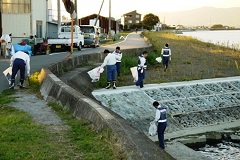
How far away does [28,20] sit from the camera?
29.4 meters

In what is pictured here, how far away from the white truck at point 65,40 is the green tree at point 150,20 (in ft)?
287

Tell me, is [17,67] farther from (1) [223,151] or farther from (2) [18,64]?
(1) [223,151]

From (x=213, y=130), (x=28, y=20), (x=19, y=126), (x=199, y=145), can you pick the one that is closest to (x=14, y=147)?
(x=19, y=126)

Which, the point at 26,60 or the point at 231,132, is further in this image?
the point at 231,132

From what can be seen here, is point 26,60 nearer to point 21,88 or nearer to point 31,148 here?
point 21,88

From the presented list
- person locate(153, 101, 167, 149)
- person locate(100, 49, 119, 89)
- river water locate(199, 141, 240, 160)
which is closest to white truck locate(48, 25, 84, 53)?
person locate(100, 49, 119, 89)

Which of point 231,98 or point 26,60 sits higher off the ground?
point 26,60

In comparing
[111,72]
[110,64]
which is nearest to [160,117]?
[110,64]

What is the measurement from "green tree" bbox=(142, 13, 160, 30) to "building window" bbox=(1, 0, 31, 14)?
89.4 metres

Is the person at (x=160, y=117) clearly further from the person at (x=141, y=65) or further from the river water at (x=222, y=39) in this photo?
the river water at (x=222, y=39)

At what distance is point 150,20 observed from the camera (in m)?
120

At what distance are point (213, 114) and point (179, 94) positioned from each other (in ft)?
6.44

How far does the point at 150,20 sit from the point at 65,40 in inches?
3712

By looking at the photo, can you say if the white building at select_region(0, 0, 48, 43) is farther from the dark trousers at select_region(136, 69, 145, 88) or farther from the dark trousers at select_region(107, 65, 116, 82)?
the dark trousers at select_region(107, 65, 116, 82)
